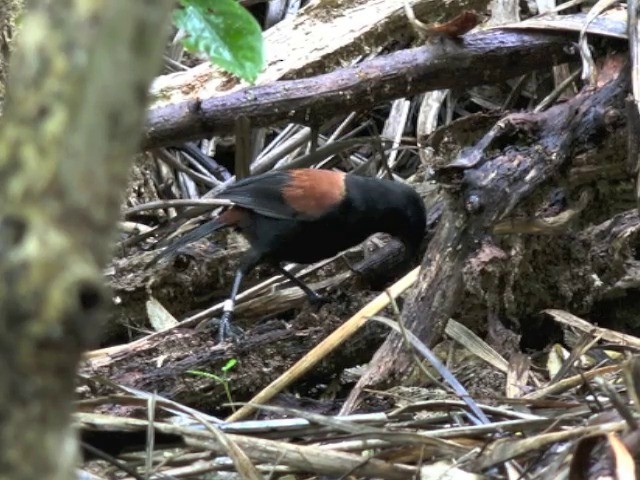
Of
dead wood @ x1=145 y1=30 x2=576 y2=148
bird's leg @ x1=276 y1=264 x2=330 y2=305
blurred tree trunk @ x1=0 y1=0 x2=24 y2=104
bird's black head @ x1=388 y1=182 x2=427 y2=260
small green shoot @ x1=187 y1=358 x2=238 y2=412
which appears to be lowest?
bird's leg @ x1=276 y1=264 x2=330 y2=305

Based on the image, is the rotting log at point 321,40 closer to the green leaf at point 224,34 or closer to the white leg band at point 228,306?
the white leg band at point 228,306

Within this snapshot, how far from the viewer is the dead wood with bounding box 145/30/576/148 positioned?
10.00 ft

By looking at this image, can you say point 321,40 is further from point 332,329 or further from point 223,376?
point 223,376

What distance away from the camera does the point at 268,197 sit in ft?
11.7

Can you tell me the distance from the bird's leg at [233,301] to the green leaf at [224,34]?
1.51 meters

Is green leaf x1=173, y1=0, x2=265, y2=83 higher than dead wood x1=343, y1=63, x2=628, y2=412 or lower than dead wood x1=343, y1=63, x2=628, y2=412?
higher

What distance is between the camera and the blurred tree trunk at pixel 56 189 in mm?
523

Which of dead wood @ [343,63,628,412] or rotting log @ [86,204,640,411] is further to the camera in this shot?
rotting log @ [86,204,640,411]

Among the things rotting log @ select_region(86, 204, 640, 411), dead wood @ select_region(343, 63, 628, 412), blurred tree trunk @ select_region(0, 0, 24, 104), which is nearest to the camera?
dead wood @ select_region(343, 63, 628, 412)

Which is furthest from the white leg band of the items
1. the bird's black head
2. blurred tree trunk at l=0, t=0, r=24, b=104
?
blurred tree trunk at l=0, t=0, r=24, b=104

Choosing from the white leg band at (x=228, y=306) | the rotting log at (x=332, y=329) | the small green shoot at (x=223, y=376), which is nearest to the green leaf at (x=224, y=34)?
the rotting log at (x=332, y=329)

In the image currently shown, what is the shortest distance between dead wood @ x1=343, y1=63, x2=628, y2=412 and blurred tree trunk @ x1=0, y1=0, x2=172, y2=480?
5.37 feet

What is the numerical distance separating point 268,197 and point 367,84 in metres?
0.66

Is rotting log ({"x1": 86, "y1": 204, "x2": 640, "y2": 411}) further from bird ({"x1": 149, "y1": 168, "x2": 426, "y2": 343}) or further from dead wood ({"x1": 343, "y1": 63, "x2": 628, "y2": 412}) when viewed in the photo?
bird ({"x1": 149, "y1": 168, "x2": 426, "y2": 343})
